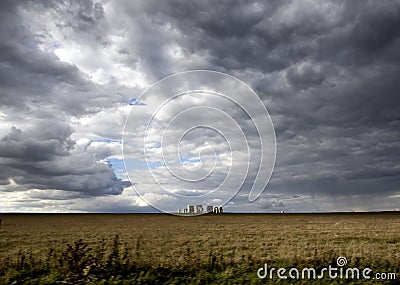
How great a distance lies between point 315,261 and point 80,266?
26.2ft

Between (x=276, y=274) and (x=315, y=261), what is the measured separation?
7.19 feet

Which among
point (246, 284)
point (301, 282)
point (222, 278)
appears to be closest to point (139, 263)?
point (222, 278)

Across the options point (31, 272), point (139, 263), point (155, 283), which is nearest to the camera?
point (155, 283)

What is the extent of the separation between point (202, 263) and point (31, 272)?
5530mm

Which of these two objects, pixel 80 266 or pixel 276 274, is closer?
pixel 80 266

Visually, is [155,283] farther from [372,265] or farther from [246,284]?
[372,265]

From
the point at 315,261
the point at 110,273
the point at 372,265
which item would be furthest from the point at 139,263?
the point at 372,265

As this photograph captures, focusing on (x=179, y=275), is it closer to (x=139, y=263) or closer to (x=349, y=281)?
(x=139, y=263)

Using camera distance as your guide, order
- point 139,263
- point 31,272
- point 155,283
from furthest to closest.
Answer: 1. point 139,263
2. point 31,272
3. point 155,283

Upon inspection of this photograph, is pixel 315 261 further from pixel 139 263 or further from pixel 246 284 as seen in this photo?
pixel 139 263

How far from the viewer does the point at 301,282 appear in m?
12.1

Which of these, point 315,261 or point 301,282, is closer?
point 301,282

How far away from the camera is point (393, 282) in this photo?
12.4 meters

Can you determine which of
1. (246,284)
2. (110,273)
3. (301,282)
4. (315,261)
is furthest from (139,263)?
(315,261)
